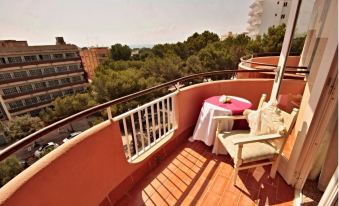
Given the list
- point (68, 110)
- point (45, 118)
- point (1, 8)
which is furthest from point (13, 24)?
point (68, 110)

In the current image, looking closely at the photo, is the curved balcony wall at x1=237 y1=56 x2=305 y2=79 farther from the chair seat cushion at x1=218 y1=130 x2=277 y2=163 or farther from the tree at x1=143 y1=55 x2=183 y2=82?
the tree at x1=143 y1=55 x2=183 y2=82

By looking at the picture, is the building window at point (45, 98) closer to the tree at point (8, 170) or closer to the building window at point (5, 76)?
the building window at point (5, 76)

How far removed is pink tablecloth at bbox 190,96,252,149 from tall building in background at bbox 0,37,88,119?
25995 millimetres

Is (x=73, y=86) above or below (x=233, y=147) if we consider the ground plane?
below

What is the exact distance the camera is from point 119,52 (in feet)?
77.1

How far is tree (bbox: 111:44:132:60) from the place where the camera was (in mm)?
23377

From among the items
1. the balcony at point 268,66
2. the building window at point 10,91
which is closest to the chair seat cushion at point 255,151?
the balcony at point 268,66

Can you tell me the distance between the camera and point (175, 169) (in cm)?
212

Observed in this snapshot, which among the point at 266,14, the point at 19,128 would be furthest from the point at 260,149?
the point at 266,14

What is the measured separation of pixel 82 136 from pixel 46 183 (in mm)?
357

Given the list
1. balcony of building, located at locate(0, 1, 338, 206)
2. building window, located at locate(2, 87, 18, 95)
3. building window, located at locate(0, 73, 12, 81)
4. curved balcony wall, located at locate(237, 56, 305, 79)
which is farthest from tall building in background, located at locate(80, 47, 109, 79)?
balcony of building, located at locate(0, 1, 338, 206)

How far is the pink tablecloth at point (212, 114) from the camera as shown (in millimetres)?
2208

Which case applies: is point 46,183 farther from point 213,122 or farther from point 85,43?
point 85,43

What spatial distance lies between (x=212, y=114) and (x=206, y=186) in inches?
36.1
